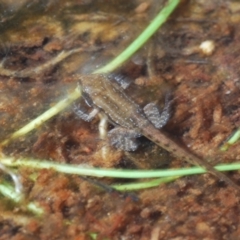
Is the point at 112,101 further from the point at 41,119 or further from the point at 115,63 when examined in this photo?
the point at 41,119

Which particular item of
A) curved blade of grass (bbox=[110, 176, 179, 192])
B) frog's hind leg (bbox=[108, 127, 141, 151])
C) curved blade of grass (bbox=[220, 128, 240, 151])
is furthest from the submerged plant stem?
curved blade of grass (bbox=[220, 128, 240, 151])

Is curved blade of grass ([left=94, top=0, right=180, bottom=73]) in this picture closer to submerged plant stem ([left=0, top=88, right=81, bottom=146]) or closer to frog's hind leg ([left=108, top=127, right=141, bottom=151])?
submerged plant stem ([left=0, top=88, right=81, bottom=146])

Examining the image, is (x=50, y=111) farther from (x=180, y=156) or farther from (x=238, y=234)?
(x=238, y=234)

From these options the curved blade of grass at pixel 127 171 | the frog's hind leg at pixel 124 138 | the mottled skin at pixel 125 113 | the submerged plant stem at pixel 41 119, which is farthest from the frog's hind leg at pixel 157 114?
the submerged plant stem at pixel 41 119

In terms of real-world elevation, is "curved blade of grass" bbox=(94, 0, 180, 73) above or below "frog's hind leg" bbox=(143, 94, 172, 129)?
above

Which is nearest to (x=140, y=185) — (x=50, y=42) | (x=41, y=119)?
(x=41, y=119)

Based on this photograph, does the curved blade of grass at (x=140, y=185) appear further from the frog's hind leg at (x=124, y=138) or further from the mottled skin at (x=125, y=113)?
the frog's hind leg at (x=124, y=138)
